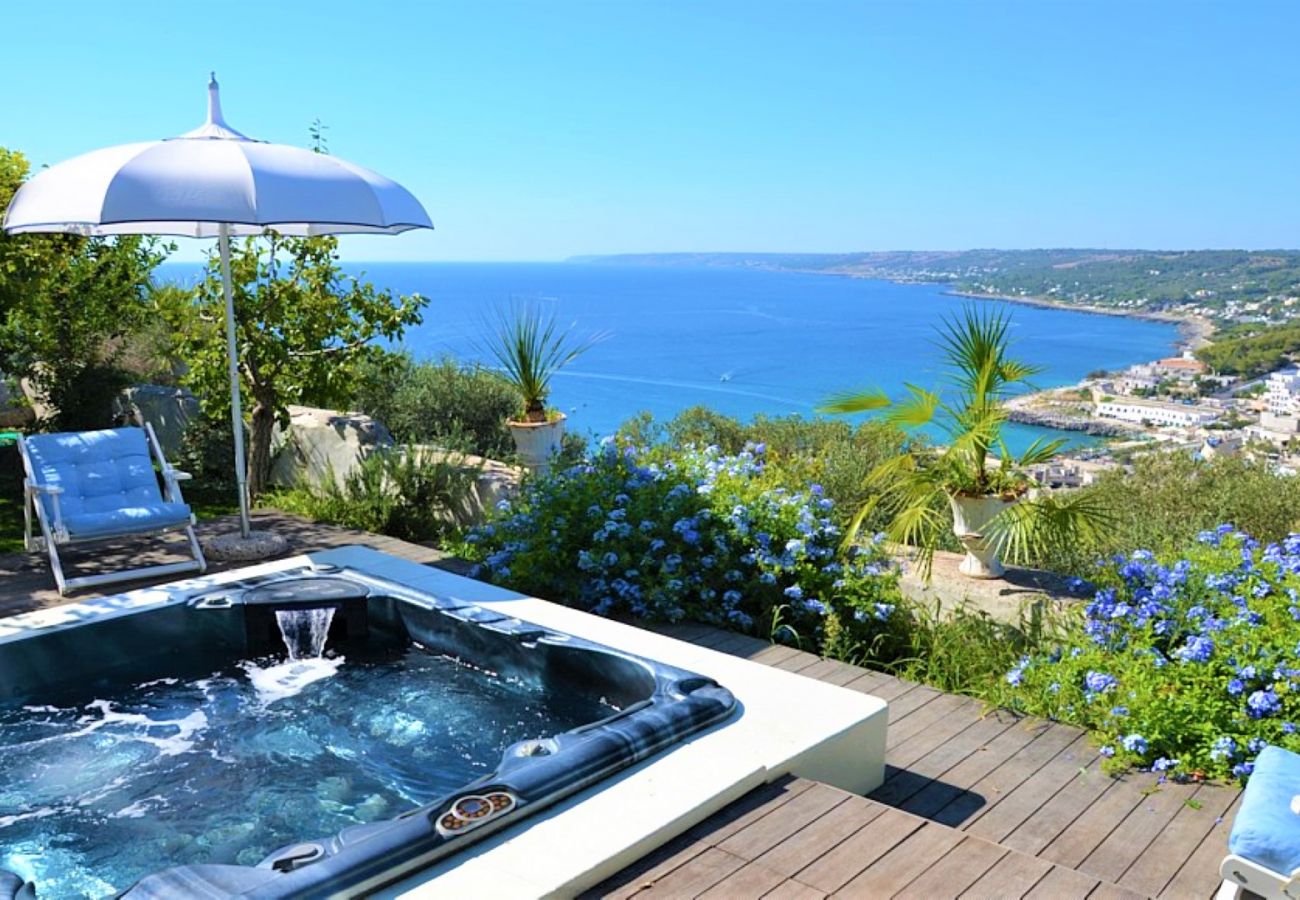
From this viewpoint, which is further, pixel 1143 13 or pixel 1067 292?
pixel 1067 292

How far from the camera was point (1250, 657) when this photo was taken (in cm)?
328

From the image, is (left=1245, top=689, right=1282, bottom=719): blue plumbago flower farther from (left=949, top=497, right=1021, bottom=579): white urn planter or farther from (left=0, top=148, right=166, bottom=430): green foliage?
(left=0, top=148, right=166, bottom=430): green foliage

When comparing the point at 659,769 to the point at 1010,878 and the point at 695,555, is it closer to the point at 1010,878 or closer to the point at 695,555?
the point at 1010,878

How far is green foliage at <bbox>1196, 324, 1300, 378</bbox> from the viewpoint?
17.1m

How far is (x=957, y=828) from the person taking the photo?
286cm

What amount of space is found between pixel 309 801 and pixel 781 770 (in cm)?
151

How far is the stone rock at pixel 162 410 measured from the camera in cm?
834

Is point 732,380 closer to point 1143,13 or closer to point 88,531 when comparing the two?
point 1143,13

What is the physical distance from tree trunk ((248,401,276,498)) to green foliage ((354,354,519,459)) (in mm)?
1556

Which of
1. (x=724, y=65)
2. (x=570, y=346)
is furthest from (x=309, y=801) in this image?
(x=724, y=65)

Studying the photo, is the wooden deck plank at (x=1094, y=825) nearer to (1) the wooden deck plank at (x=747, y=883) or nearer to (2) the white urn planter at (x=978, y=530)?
(1) the wooden deck plank at (x=747, y=883)

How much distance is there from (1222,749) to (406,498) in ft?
15.7

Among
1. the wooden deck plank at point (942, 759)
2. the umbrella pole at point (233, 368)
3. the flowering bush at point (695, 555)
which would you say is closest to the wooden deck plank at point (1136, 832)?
the wooden deck plank at point (942, 759)

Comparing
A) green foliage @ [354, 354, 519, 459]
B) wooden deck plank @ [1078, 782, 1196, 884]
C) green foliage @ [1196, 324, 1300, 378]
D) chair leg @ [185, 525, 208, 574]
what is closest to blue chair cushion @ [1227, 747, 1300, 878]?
wooden deck plank @ [1078, 782, 1196, 884]
